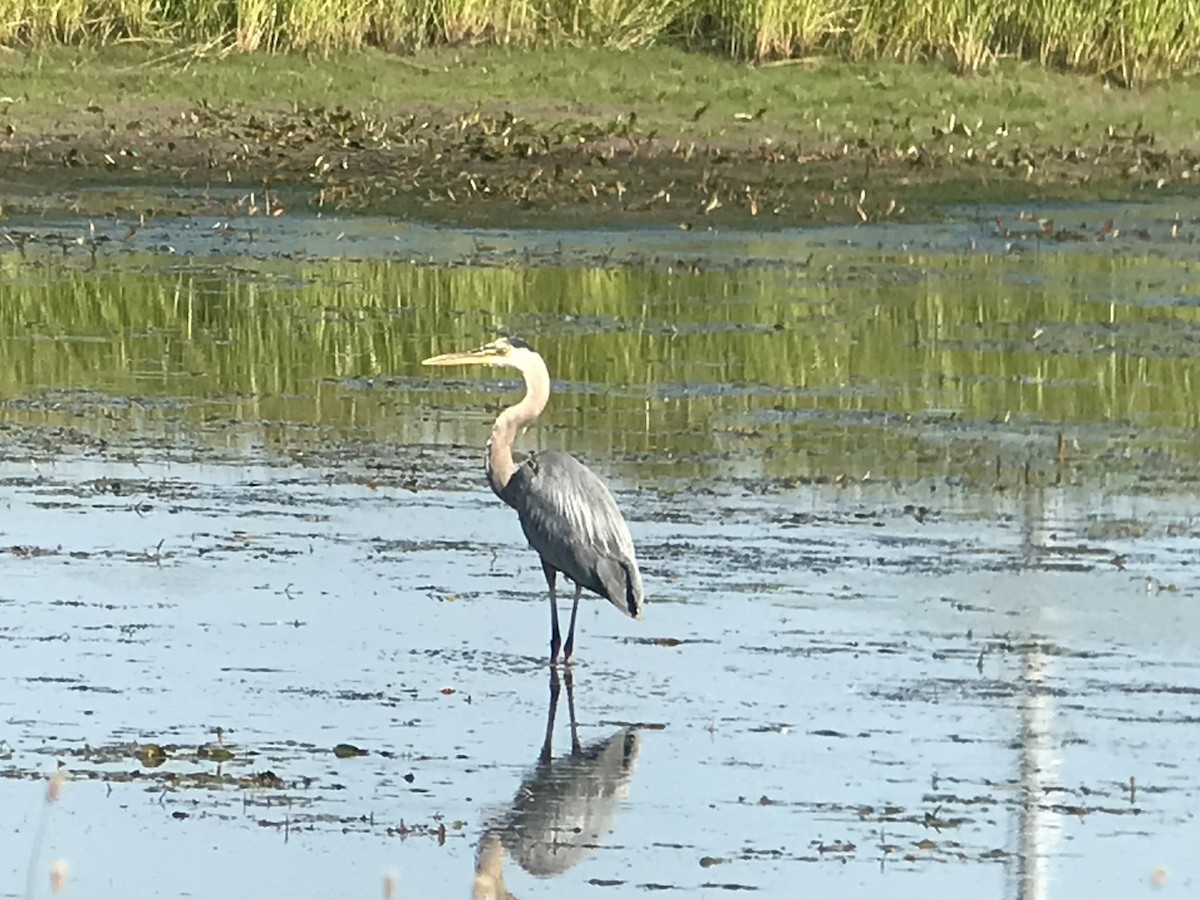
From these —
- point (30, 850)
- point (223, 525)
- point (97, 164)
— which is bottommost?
point (97, 164)

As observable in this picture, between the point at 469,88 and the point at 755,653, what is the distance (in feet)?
49.2

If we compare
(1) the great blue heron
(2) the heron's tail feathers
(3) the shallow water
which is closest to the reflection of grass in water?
(3) the shallow water

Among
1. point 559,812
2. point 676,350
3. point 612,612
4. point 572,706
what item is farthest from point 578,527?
point 676,350

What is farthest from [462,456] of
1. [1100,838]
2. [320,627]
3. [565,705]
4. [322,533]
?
[1100,838]

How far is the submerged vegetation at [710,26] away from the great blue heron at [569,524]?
14996 millimetres

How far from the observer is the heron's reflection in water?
6.84m

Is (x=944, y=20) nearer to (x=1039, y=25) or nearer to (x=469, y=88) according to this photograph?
(x=1039, y=25)

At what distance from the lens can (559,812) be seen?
732cm

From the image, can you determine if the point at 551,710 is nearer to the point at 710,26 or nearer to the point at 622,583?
the point at 622,583

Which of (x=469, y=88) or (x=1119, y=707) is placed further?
(x=469, y=88)

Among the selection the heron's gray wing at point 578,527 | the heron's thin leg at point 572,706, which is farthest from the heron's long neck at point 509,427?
the heron's thin leg at point 572,706

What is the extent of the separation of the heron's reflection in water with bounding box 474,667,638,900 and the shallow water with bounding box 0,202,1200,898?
1 centimetres

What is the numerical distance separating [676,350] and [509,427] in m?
5.67

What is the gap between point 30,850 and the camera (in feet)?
22.3
